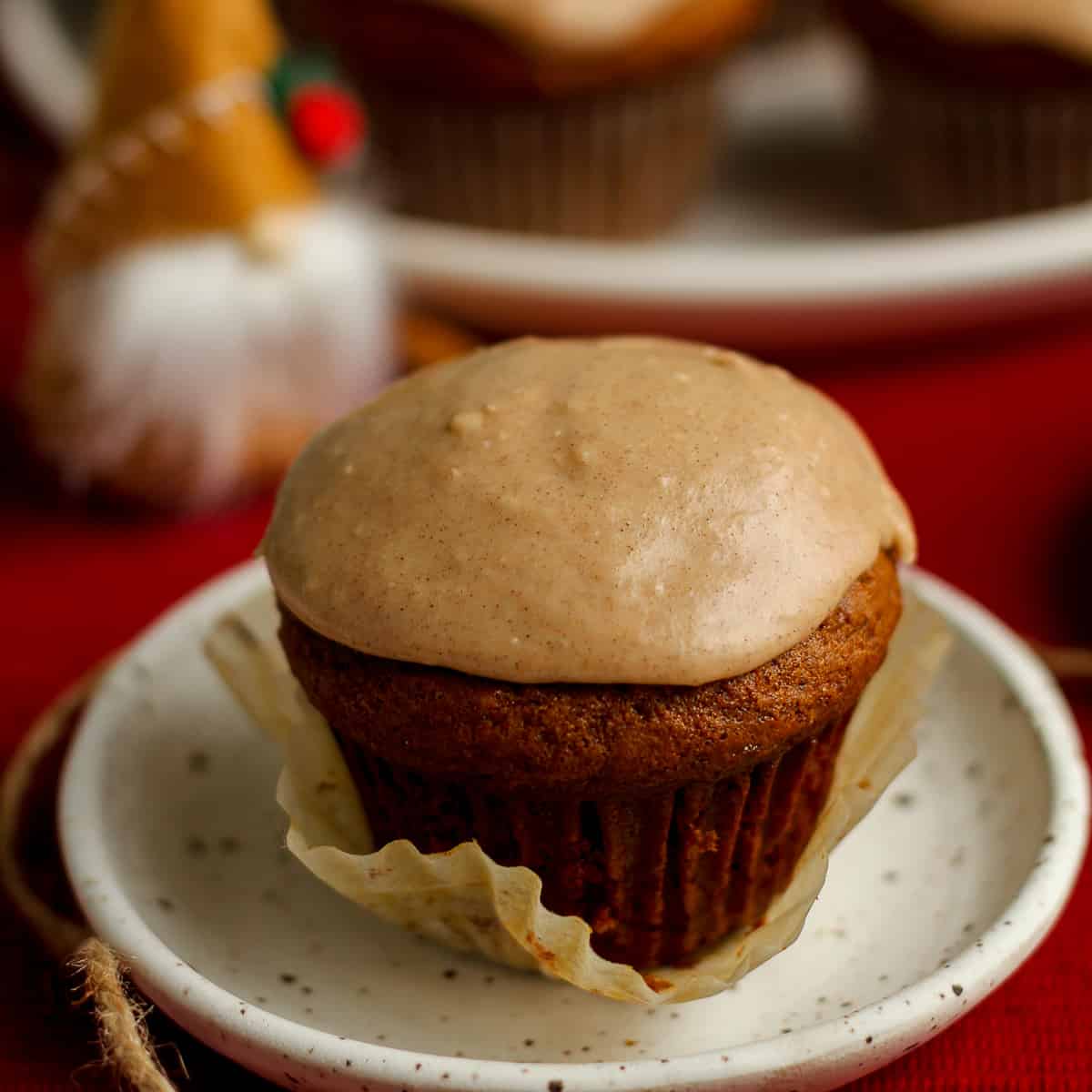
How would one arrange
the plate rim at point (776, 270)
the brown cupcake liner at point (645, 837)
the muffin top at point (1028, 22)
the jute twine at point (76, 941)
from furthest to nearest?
1. the muffin top at point (1028, 22)
2. the plate rim at point (776, 270)
3. the brown cupcake liner at point (645, 837)
4. the jute twine at point (76, 941)

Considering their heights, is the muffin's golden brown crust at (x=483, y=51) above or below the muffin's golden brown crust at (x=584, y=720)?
above

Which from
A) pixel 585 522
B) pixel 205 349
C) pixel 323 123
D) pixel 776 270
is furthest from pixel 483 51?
pixel 585 522

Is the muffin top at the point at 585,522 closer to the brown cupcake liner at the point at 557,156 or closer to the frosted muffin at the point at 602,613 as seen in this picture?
the frosted muffin at the point at 602,613

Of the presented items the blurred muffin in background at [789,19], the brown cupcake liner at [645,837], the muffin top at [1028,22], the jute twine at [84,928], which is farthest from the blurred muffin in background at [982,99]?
the brown cupcake liner at [645,837]

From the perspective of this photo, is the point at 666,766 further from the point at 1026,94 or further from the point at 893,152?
the point at 893,152

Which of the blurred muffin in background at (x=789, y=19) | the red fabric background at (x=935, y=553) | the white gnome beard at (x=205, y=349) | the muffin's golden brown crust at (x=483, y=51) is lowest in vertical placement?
the red fabric background at (x=935, y=553)

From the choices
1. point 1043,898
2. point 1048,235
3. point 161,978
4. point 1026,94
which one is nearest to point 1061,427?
point 1048,235
